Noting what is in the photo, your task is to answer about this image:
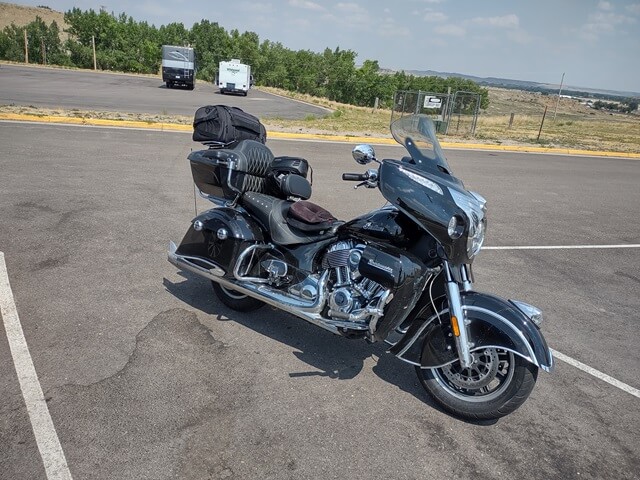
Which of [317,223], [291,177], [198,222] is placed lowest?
[198,222]

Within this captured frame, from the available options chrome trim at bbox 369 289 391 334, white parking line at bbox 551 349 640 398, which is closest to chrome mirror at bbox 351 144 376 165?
chrome trim at bbox 369 289 391 334

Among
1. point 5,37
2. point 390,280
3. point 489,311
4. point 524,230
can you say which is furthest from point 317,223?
point 5,37

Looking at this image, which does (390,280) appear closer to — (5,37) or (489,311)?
(489,311)

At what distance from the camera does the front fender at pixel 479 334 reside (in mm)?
3174

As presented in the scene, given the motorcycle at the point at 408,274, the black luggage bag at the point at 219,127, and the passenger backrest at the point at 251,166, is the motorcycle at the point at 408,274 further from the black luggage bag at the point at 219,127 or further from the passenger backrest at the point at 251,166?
the black luggage bag at the point at 219,127

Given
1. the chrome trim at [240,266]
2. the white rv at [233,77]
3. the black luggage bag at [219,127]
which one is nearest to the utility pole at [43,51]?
the white rv at [233,77]

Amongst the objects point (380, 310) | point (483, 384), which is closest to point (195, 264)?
point (380, 310)

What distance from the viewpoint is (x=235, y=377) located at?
→ 12.2ft

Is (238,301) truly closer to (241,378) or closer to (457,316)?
(241,378)

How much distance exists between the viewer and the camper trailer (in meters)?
34.0

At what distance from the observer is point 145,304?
4652mm

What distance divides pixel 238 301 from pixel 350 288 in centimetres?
137

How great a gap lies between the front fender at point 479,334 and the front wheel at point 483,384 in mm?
108

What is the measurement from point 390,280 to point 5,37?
189 ft
